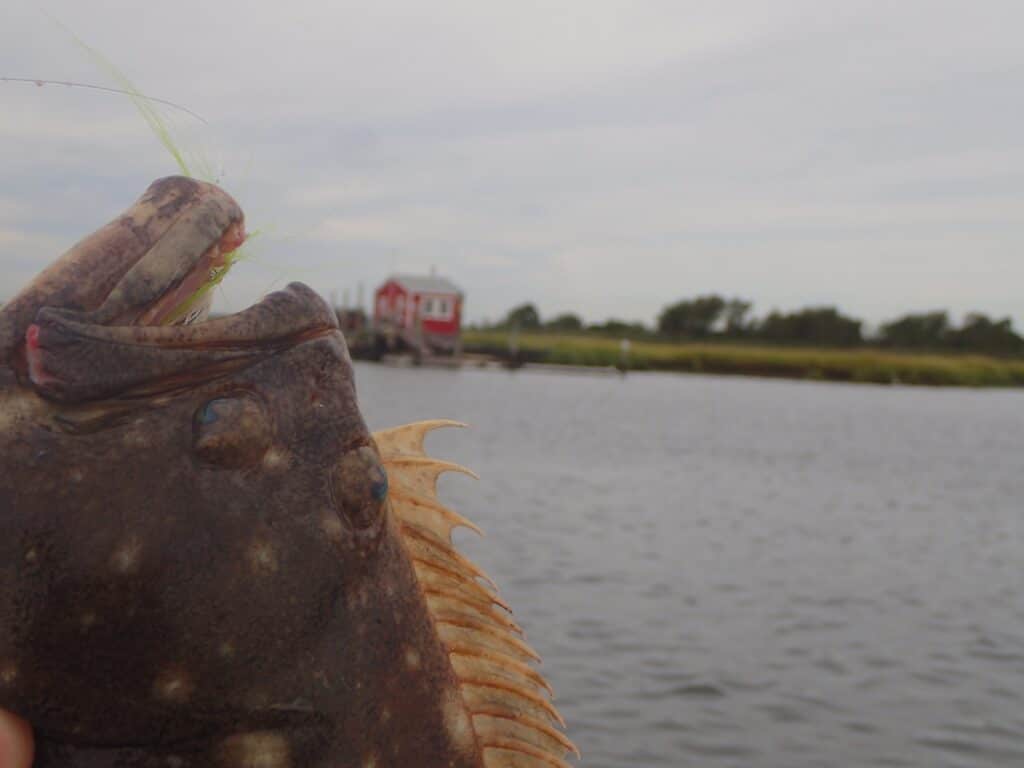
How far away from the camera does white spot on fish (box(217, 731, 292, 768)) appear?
1.69 m

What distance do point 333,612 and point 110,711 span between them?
1.18 feet

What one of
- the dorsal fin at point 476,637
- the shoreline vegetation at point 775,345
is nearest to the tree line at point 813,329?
the shoreline vegetation at point 775,345

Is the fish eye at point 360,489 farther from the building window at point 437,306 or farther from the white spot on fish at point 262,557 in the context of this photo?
the building window at point 437,306

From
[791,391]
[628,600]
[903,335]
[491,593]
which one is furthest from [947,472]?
[903,335]

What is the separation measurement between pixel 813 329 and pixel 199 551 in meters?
127

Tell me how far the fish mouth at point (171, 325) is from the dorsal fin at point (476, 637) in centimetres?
40

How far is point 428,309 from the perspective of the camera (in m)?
78.6

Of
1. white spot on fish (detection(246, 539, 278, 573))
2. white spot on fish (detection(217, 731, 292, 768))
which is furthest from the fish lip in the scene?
white spot on fish (detection(217, 731, 292, 768))

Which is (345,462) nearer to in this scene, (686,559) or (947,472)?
(686,559)

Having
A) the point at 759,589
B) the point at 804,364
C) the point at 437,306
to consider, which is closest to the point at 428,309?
the point at 437,306

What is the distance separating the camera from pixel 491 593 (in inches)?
82.8

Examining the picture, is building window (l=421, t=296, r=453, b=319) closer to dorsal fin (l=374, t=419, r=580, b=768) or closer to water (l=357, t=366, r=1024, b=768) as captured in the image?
water (l=357, t=366, r=1024, b=768)

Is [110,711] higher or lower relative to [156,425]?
lower

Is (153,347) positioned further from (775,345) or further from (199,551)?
(775,345)
